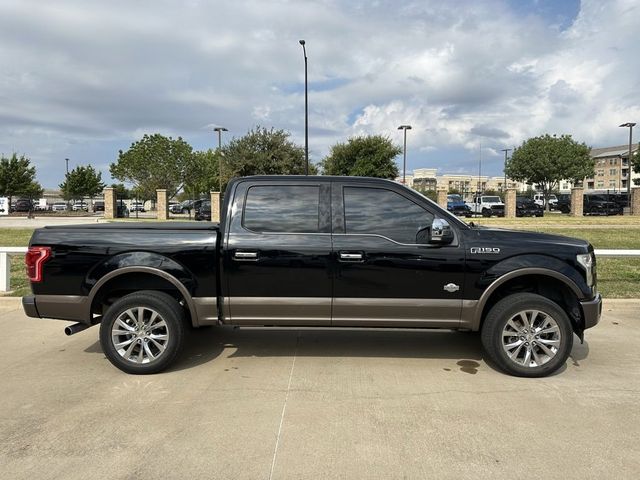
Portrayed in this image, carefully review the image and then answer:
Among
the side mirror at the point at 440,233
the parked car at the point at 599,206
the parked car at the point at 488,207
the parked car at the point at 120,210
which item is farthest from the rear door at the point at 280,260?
the parked car at the point at 599,206

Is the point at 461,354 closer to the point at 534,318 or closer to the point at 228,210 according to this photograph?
the point at 534,318

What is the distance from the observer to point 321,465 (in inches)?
126

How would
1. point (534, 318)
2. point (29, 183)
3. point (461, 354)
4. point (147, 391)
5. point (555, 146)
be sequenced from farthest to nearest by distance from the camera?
point (555, 146) → point (29, 183) → point (461, 354) → point (534, 318) → point (147, 391)

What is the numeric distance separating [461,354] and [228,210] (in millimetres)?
2958

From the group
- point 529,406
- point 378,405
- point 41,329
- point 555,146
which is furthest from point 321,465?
point 555,146

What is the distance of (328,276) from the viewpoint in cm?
469

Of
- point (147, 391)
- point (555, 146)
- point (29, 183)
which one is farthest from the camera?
point (555, 146)

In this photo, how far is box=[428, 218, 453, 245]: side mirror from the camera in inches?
179

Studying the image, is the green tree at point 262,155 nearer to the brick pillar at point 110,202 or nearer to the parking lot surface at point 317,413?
the brick pillar at point 110,202

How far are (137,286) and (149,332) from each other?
492 mm

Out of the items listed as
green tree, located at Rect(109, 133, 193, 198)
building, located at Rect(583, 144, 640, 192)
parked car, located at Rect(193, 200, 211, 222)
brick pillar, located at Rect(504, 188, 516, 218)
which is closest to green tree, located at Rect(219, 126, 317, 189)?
parked car, located at Rect(193, 200, 211, 222)

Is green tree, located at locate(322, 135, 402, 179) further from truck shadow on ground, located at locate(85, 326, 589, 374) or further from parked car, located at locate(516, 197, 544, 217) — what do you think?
truck shadow on ground, located at locate(85, 326, 589, 374)

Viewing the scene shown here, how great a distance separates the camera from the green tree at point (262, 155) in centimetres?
3538

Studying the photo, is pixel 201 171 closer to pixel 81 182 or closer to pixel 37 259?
pixel 81 182
